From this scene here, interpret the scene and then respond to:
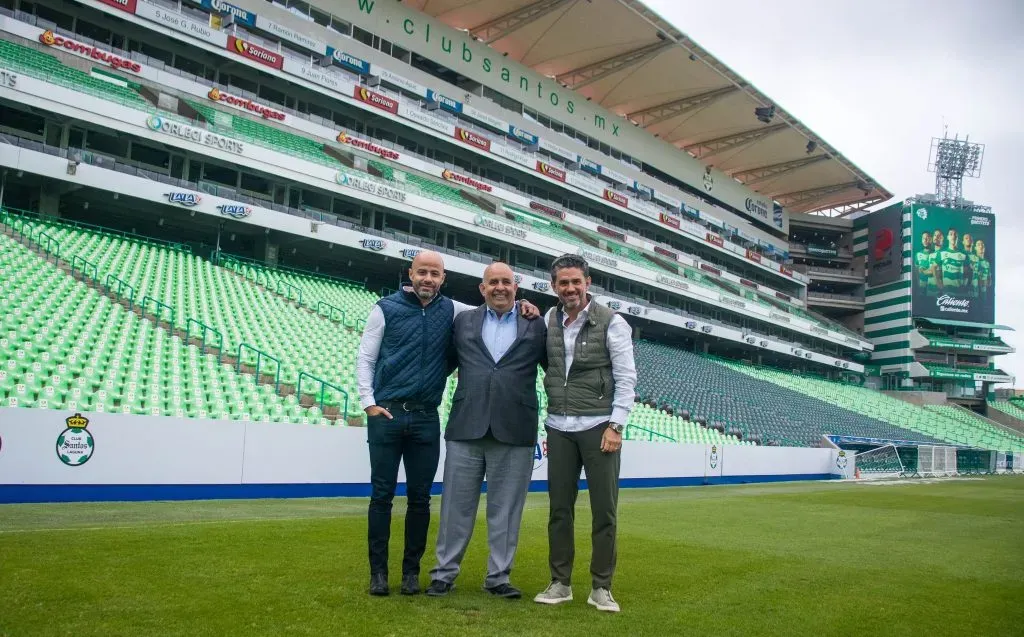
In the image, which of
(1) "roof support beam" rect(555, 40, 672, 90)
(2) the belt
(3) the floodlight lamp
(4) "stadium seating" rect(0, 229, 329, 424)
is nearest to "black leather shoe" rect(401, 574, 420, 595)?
(2) the belt

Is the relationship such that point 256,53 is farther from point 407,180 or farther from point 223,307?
point 223,307

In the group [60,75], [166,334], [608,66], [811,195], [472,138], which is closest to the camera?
[166,334]

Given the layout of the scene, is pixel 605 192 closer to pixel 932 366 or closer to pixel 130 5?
pixel 130 5

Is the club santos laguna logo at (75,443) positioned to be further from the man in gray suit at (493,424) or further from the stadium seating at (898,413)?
the stadium seating at (898,413)

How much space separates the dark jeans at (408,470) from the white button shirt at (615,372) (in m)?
0.78

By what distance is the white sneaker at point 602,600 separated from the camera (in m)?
4.08

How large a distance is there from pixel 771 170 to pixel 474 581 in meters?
55.2

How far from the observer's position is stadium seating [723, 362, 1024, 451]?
141 ft

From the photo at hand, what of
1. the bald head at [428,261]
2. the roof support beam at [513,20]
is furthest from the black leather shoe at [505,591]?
the roof support beam at [513,20]

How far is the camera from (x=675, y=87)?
4303 centimetres

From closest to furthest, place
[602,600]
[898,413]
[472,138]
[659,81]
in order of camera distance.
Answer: [602,600] < [472,138] < [659,81] < [898,413]

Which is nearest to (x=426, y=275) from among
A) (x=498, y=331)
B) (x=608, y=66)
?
(x=498, y=331)

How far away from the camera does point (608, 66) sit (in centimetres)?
4106

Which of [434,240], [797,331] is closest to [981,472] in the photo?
[797,331]
